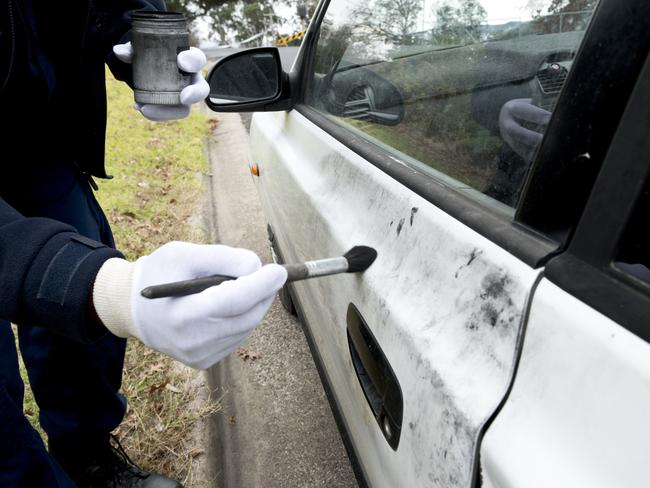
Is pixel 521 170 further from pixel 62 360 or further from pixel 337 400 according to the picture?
pixel 62 360

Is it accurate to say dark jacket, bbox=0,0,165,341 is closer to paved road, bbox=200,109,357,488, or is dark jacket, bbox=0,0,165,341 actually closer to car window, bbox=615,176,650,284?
car window, bbox=615,176,650,284

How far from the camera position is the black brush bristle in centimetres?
109

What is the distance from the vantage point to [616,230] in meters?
0.62

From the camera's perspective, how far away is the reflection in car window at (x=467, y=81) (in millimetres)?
970

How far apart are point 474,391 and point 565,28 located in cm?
78

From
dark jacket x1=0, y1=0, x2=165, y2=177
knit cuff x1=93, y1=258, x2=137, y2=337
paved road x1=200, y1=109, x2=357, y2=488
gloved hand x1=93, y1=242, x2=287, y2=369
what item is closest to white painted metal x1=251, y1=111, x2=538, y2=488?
gloved hand x1=93, y1=242, x2=287, y2=369

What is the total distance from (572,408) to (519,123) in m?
0.62

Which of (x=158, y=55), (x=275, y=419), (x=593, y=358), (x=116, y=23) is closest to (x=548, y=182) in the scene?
(x=593, y=358)

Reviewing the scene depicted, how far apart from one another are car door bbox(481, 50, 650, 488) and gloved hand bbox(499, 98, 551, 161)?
241 millimetres

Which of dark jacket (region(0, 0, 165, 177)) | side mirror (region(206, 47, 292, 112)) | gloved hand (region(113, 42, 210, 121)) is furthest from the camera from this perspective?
side mirror (region(206, 47, 292, 112))

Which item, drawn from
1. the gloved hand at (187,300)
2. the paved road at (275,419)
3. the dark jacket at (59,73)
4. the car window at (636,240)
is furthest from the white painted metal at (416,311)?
the dark jacket at (59,73)

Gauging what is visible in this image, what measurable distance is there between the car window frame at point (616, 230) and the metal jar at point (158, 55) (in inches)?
50.1

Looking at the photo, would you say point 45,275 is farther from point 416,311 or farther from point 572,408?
point 572,408

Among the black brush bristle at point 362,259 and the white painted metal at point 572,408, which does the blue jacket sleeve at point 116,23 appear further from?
the white painted metal at point 572,408
